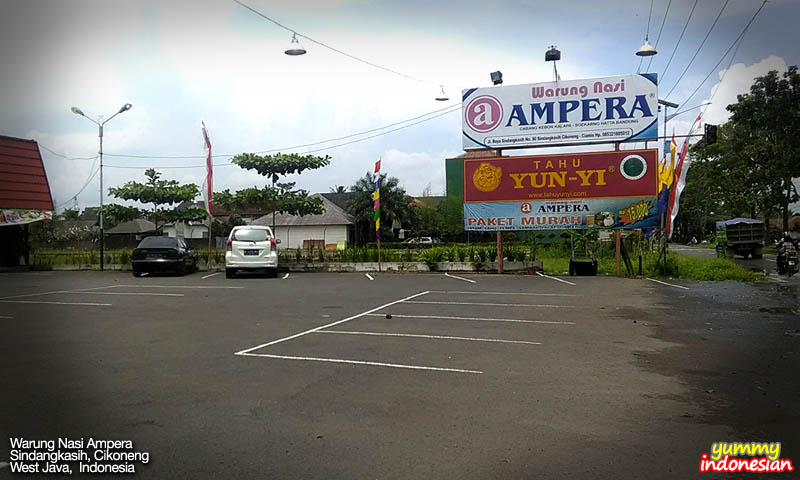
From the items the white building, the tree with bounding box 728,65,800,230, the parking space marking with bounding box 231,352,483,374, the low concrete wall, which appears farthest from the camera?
the white building

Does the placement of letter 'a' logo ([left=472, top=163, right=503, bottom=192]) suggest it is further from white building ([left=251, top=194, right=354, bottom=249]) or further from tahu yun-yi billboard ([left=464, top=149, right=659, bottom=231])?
white building ([left=251, top=194, right=354, bottom=249])

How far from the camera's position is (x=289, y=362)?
23.0 ft

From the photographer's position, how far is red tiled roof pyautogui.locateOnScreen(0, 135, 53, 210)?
15.1ft

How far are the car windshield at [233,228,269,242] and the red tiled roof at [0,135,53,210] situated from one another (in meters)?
15.3

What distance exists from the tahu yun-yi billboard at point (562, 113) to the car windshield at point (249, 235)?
804cm

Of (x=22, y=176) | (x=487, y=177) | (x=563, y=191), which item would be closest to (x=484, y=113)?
(x=487, y=177)

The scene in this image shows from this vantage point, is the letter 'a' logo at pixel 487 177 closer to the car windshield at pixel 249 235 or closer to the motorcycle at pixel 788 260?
the car windshield at pixel 249 235

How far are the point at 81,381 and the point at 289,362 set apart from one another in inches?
82.9

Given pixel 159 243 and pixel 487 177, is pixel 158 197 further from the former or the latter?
pixel 487 177

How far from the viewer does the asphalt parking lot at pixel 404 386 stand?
13.5ft

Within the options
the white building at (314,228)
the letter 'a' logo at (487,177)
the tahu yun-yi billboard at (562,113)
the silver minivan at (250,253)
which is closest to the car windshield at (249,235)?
the silver minivan at (250,253)

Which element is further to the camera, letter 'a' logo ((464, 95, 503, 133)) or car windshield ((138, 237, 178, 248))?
letter 'a' logo ((464, 95, 503, 133))

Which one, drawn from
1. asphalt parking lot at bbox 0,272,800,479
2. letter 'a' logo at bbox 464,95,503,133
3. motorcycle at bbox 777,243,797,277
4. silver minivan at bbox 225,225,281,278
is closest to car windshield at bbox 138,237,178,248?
silver minivan at bbox 225,225,281,278

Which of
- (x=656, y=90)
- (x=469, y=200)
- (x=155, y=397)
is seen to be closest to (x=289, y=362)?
(x=155, y=397)
